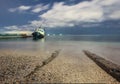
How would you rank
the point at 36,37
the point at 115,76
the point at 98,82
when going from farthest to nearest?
the point at 36,37 < the point at 115,76 < the point at 98,82

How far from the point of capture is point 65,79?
19.5 m

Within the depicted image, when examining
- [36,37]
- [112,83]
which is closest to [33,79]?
[112,83]

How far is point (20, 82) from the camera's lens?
17.6 metres

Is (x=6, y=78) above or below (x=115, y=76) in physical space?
above

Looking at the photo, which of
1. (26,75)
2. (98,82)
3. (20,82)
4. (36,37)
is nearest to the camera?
(20,82)

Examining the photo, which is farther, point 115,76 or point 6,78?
point 115,76

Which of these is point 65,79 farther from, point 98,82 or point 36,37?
point 36,37

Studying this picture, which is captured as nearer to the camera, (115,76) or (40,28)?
(115,76)

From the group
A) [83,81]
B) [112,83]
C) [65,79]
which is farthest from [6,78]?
[112,83]

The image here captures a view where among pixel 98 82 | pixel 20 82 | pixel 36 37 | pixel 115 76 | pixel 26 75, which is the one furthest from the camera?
pixel 36 37

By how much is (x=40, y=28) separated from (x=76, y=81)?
163405mm

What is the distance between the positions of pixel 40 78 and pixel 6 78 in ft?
11.0

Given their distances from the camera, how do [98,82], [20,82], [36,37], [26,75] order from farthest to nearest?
[36,37] < [26,75] < [98,82] < [20,82]

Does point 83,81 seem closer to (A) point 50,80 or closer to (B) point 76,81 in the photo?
(B) point 76,81
